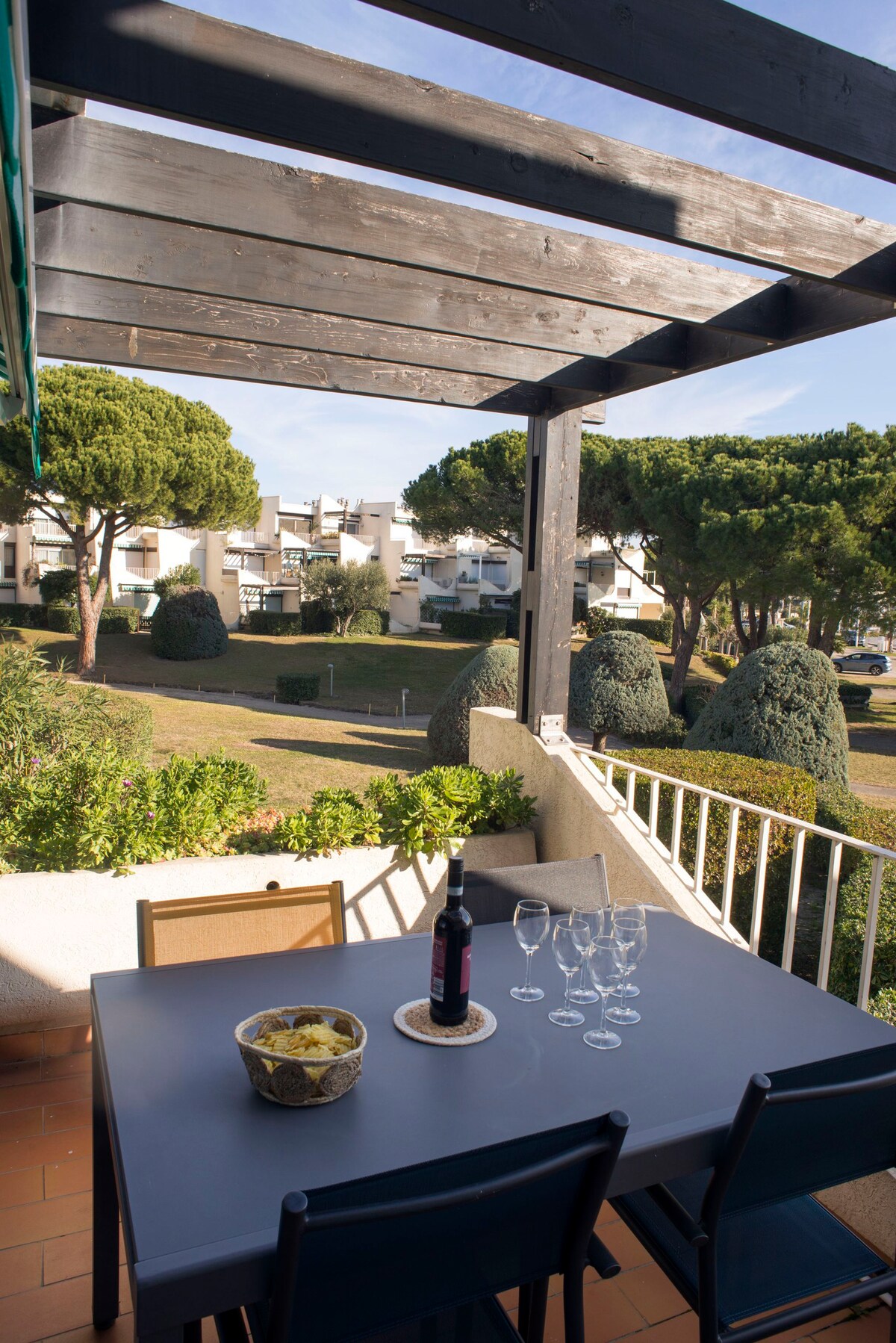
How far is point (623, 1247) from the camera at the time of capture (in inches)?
76.0

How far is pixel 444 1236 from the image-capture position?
1.01m

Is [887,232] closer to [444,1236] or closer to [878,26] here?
[878,26]

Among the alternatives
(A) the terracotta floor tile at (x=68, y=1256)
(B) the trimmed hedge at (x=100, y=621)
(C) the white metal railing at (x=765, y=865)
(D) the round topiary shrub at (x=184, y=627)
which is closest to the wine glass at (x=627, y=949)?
(C) the white metal railing at (x=765, y=865)

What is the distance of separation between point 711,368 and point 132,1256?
2.88 meters

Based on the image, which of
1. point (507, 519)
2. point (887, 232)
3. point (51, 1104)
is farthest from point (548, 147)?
point (507, 519)

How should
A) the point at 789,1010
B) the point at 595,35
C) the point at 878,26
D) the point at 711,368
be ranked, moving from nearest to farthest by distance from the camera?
the point at 595,35
the point at 789,1010
the point at 878,26
the point at 711,368

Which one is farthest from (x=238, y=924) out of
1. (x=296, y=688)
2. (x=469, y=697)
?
(x=296, y=688)

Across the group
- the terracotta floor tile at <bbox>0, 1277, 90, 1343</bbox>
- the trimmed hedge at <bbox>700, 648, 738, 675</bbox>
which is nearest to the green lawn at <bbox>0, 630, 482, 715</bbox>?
the trimmed hedge at <bbox>700, 648, 738, 675</bbox>

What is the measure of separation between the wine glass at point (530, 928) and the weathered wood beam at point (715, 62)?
1462mm

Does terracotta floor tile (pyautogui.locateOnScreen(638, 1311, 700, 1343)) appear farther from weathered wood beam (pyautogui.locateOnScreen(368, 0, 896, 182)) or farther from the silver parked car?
the silver parked car

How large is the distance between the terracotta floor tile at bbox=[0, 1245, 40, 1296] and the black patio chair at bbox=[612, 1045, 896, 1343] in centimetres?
127

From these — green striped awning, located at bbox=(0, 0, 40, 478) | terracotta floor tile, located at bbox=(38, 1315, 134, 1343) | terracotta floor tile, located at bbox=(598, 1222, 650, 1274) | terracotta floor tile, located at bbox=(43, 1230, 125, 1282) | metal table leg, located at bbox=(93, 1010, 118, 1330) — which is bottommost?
terracotta floor tile, located at bbox=(43, 1230, 125, 1282)

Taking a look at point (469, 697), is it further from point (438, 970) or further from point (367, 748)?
point (438, 970)

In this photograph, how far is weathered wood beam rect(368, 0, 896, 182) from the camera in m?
1.32
